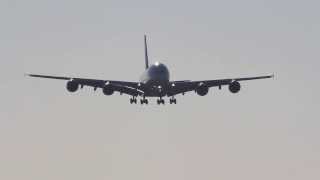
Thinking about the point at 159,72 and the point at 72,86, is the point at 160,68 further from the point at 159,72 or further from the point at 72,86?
the point at 72,86

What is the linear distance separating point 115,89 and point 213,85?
1595cm

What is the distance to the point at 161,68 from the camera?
142750 mm

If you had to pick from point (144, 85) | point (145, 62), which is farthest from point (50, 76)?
point (145, 62)

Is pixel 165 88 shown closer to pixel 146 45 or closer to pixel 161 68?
pixel 161 68

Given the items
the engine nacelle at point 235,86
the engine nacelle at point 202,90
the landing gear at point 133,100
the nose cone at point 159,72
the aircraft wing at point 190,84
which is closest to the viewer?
the aircraft wing at point 190,84

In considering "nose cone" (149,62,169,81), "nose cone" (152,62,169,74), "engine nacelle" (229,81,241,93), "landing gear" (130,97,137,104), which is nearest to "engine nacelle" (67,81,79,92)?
"landing gear" (130,97,137,104)

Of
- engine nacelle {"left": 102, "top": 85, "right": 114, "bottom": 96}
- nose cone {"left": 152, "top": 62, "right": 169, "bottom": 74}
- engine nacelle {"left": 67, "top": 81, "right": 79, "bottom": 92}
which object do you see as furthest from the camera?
engine nacelle {"left": 67, "top": 81, "right": 79, "bottom": 92}

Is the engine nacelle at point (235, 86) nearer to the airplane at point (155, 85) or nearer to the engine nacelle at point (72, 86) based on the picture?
the airplane at point (155, 85)

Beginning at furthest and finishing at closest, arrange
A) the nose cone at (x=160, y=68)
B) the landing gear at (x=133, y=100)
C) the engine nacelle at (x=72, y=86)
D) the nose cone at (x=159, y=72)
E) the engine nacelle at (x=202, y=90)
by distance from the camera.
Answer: the landing gear at (x=133, y=100)
the engine nacelle at (x=72, y=86)
the engine nacelle at (x=202, y=90)
the nose cone at (x=160, y=68)
the nose cone at (x=159, y=72)

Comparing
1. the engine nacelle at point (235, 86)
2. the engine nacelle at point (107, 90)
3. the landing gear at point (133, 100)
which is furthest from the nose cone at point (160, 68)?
the engine nacelle at point (235, 86)

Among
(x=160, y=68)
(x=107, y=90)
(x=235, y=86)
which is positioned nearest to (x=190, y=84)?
(x=160, y=68)

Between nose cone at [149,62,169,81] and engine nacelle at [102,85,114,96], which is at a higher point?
nose cone at [149,62,169,81]

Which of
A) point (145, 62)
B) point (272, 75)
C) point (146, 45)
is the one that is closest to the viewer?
point (272, 75)

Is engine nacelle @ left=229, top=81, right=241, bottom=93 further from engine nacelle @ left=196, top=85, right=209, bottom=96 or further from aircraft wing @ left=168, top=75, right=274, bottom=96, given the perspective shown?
engine nacelle @ left=196, top=85, right=209, bottom=96
